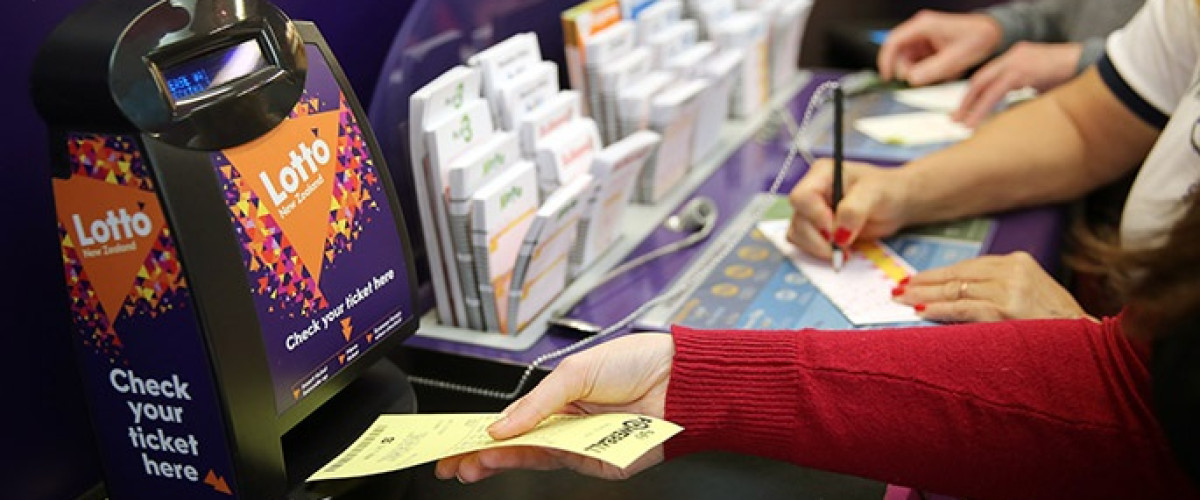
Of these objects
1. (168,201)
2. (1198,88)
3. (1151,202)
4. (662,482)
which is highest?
(168,201)

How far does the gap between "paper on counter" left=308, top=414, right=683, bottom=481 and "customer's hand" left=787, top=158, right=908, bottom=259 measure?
1.82 ft

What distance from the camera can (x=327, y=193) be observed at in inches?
39.1

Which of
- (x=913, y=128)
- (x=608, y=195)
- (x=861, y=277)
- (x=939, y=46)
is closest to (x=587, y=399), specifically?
(x=608, y=195)

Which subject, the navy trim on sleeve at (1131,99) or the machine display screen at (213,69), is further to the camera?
the navy trim on sleeve at (1131,99)

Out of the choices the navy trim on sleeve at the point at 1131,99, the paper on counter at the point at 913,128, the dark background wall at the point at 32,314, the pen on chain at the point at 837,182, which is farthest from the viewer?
the paper on counter at the point at 913,128

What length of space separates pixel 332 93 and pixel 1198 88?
1006 millimetres

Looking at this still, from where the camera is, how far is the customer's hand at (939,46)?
2068 millimetres

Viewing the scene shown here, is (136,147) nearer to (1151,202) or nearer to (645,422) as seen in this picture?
(645,422)

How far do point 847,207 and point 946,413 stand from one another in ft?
1.43

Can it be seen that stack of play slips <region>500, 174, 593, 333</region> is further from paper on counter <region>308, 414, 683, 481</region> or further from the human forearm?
the human forearm

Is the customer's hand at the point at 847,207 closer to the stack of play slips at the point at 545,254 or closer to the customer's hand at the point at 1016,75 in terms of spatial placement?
the stack of play slips at the point at 545,254

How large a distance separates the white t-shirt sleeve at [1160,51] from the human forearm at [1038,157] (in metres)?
0.05

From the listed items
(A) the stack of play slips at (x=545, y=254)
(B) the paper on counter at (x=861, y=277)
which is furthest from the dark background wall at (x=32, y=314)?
(B) the paper on counter at (x=861, y=277)

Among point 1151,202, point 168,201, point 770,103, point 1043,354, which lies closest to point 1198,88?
point 1151,202
